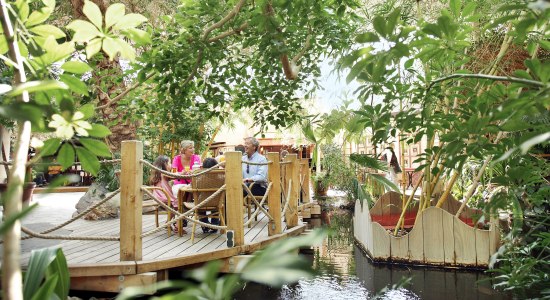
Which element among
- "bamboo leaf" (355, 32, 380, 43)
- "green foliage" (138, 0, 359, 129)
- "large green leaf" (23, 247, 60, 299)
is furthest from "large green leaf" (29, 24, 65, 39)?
"green foliage" (138, 0, 359, 129)

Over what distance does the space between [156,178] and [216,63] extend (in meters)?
2.36

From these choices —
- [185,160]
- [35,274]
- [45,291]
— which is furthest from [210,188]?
[45,291]

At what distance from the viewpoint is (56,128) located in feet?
2.51

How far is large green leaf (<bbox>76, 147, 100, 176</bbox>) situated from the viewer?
0.89 metres

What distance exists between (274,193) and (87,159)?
4.33 metres

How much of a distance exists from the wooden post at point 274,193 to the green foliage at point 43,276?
353 cm

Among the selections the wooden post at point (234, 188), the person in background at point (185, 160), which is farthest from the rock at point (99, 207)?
the wooden post at point (234, 188)

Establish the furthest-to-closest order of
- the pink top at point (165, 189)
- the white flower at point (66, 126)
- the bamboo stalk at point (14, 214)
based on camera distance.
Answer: the pink top at point (165, 189)
the white flower at point (66, 126)
the bamboo stalk at point (14, 214)

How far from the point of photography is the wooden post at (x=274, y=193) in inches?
201

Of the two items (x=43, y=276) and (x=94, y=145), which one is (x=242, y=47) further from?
(x=94, y=145)

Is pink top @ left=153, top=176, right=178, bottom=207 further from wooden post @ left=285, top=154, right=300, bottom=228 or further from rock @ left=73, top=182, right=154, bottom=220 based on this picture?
rock @ left=73, top=182, right=154, bottom=220

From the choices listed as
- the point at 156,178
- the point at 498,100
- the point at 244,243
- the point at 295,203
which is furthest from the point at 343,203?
the point at 498,100

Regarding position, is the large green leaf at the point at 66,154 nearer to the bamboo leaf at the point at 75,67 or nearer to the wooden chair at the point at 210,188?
the bamboo leaf at the point at 75,67

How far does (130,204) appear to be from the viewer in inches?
146
